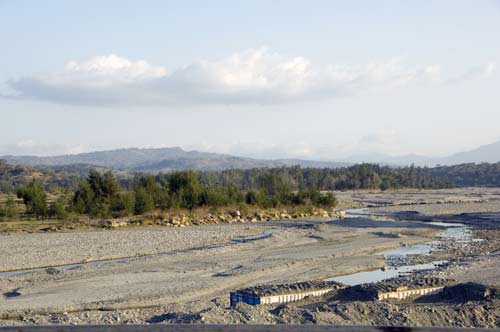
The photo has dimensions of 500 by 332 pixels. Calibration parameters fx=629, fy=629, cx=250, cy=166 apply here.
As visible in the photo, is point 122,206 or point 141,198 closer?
point 122,206

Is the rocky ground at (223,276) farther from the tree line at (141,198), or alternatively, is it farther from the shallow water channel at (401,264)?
the tree line at (141,198)

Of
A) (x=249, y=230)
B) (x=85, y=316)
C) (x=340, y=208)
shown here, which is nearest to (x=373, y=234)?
(x=249, y=230)

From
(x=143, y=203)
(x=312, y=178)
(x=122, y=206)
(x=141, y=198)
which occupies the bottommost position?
(x=122, y=206)

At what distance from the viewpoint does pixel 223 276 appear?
24.2 metres

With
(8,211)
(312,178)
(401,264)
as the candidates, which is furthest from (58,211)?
(312,178)

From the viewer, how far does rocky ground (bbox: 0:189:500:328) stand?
1434cm

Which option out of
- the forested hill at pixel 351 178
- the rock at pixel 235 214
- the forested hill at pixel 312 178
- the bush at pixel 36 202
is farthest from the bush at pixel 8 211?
the forested hill at pixel 351 178

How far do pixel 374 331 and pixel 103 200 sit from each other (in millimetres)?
51568

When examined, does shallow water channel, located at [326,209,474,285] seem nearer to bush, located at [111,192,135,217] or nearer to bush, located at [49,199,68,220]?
bush, located at [111,192,135,217]

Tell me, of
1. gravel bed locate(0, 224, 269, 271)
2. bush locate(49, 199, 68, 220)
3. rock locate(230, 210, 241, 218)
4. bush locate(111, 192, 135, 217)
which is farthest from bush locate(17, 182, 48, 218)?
rock locate(230, 210, 241, 218)

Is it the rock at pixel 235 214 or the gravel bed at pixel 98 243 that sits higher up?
the rock at pixel 235 214

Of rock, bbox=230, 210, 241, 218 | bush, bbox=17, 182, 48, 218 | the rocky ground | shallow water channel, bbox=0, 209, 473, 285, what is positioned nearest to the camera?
the rocky ground

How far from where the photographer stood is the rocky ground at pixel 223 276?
47.1 feet

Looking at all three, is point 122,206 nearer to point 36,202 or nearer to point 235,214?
point 36,202
